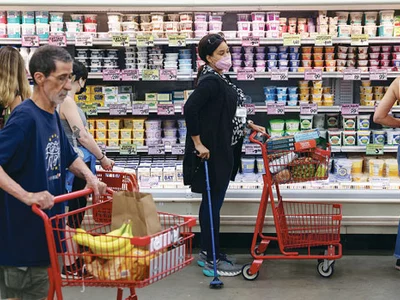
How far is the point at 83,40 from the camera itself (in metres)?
5.20

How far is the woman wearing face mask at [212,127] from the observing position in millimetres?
4348

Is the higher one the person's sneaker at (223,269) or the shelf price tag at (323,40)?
the shelf price tag at (323,40)

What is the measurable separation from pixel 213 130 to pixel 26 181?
200cm

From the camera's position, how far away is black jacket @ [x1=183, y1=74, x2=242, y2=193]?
4355mm

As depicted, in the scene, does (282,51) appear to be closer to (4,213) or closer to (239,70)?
(239,70)

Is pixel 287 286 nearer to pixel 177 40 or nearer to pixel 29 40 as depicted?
pixel 177 40

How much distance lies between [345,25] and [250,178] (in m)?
1.58

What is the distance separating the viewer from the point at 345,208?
4984mm

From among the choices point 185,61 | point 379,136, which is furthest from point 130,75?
point 379,136

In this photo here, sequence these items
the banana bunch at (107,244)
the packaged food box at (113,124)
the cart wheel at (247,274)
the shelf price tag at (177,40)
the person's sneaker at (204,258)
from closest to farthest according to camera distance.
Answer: the banana bunch at (107,244), the cart wheel at (247,274), the person's sneaker at (204,258), the shelf price tag at (177,40), the packaged food box at (113,124)

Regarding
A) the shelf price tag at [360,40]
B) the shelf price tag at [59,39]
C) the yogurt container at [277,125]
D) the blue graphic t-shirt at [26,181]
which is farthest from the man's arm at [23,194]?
the shelf price tag at [360,40]

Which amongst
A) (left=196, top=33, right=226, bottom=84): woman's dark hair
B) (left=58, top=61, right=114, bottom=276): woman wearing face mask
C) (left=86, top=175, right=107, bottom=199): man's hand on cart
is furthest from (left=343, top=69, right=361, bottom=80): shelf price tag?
(left=86, top=175, right=107, bottom=199): man's hand on cart

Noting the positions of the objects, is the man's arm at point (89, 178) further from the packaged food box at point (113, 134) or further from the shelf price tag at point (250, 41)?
the shelf price tag at point (250, 41)

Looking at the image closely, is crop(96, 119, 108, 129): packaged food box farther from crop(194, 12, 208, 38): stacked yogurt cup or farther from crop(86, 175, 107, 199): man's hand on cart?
crop(86, 175, 107, 199): man's hand on cart
